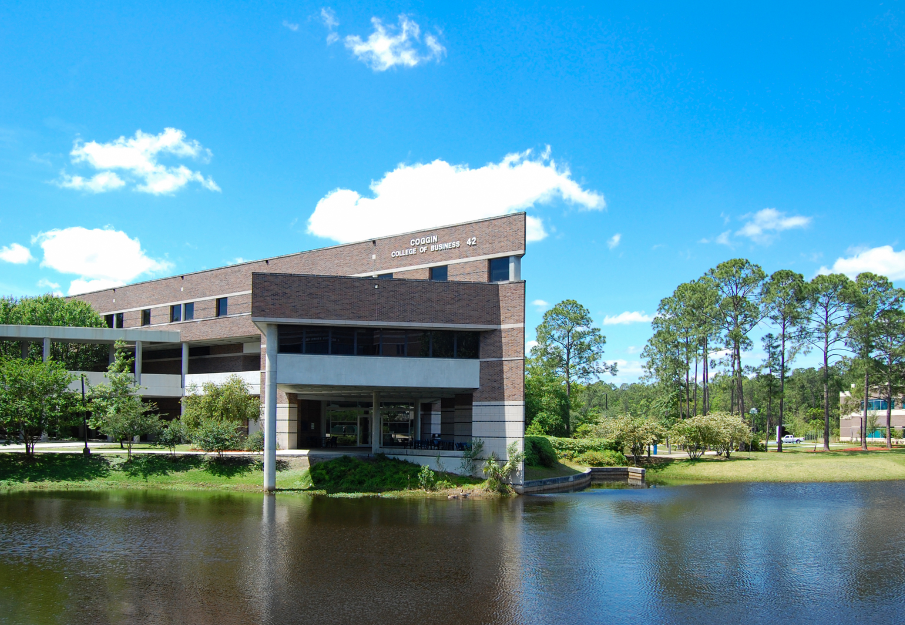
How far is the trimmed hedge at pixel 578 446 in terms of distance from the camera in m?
41.3

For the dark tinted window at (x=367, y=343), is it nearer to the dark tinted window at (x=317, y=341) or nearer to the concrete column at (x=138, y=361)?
the dark tinted window at (x=317, y=341)

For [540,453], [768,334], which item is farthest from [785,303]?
[540,453]

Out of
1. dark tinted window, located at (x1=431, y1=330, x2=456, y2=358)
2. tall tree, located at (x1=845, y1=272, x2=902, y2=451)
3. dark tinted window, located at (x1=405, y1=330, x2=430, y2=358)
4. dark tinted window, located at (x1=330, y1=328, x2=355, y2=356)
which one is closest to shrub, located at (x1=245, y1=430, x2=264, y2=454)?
dark tinted window, located at (x1=330, y1=328, x2=355, y2=356)

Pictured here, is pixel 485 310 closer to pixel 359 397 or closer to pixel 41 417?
pixel 359 397

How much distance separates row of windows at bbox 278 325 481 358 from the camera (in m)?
29.3

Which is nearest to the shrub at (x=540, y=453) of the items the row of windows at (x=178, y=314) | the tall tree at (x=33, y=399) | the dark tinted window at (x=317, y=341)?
the dark tinted window at (x=317, y=341)

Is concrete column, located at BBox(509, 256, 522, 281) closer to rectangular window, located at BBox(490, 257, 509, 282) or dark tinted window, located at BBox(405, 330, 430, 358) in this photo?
rectangular window, located at BBox(490, 257, 509, 282)

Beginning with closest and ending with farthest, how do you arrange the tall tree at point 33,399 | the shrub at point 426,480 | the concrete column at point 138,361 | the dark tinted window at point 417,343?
the shrub at point 426,480
the dark tinted window at point 417,343
the tall tree at point 33,399
the concrete column at point 138,361

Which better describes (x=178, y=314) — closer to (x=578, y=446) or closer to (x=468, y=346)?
(x=468, y=346)

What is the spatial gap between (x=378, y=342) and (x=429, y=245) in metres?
6.45

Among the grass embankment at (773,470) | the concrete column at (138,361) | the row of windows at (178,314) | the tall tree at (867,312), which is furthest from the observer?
the tall tree at (867,312)

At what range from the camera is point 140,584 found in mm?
12641

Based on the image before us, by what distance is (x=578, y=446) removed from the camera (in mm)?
41438

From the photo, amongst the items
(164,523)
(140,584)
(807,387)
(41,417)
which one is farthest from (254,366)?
(807,387)
